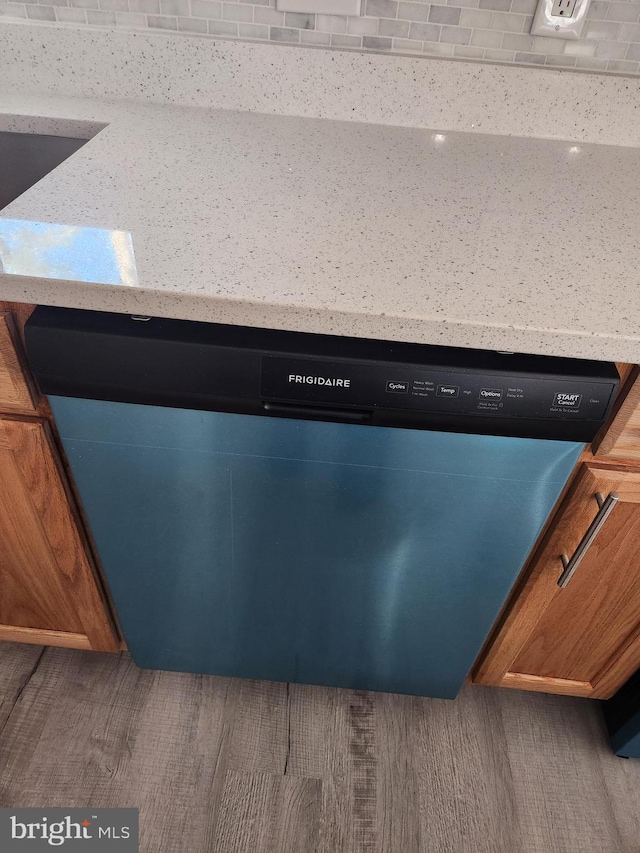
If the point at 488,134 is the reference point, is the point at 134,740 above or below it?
below

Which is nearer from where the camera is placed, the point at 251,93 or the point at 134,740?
the point at 251,93

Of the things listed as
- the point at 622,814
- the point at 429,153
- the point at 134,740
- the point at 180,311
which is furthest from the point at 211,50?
the point at 622,814

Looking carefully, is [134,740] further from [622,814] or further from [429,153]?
[429,153]

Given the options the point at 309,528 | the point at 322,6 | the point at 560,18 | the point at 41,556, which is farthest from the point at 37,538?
the point at 560,18

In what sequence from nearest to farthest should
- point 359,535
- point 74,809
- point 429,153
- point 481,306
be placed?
point 481,306 → point 359,535 → point 429,153 → point 74,809

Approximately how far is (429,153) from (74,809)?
128 centimetres

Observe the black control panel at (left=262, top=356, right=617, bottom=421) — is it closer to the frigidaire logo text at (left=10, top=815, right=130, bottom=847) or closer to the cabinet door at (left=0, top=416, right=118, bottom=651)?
the cabinet door at (left=0, top=416, right=118, bottom=651)

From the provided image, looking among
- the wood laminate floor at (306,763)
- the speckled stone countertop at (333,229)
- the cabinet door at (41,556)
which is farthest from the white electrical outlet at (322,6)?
the wood laminate floor at (306,763)

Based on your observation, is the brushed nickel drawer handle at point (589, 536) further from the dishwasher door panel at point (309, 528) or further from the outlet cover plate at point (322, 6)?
the outlet cover plate at point (322, 6)

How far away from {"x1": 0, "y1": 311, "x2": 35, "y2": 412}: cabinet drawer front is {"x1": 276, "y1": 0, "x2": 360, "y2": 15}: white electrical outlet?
0.69m

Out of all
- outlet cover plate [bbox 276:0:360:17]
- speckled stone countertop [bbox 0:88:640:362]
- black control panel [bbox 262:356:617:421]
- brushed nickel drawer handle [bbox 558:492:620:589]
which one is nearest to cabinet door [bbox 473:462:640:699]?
brushed nickel drawer handle [bbox 558:492:620:589]

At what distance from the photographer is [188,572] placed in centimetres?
96

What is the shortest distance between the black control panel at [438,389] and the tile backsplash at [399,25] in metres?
0.66

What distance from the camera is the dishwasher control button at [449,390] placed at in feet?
2.27
